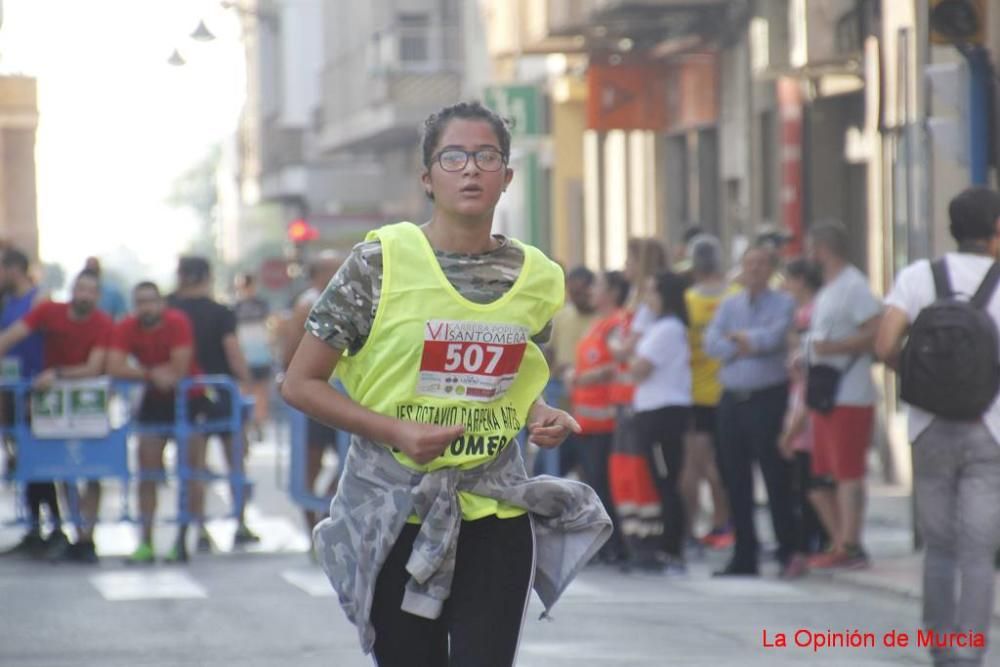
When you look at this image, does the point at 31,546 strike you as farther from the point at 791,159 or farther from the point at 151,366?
the point at 791,159

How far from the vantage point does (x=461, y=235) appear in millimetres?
5633

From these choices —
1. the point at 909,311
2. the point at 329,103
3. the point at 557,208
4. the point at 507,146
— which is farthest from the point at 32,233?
the point at 507,146

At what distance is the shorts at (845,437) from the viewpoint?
13484mm

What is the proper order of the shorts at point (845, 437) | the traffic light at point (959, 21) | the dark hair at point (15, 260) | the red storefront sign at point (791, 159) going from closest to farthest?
the shorts at point (845, 437) < the traffic light at point (959, 21) < the dark hair at point (15, 260) < the red storefront sign at point (791, 159)

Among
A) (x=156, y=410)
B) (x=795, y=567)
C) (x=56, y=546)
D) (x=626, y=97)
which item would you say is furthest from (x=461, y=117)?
(x=626, y=97)

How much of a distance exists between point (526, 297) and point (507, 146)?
366mm

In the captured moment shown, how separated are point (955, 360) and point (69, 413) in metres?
8.34

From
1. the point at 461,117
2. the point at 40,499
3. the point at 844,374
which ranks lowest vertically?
the point at 40,499

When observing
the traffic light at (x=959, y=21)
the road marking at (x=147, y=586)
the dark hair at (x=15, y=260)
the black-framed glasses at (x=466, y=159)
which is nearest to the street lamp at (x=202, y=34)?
the dark hair at (x=15, y=260)

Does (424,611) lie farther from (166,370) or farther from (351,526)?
(166,370)

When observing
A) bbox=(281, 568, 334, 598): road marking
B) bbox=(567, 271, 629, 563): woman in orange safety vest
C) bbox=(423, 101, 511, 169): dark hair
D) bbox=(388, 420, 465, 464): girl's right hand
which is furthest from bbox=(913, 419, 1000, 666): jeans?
bbox=(567, 271, 629, 563): woman in orange safety vest

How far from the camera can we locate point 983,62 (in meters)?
14.2

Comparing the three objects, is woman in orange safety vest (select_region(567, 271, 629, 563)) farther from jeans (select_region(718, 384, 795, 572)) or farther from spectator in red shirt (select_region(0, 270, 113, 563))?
spectator in red shirt (select_region(0, 270, 113, 563))

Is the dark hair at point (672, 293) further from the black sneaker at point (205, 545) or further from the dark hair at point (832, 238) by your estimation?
the black sneaker at point (205, 545)
